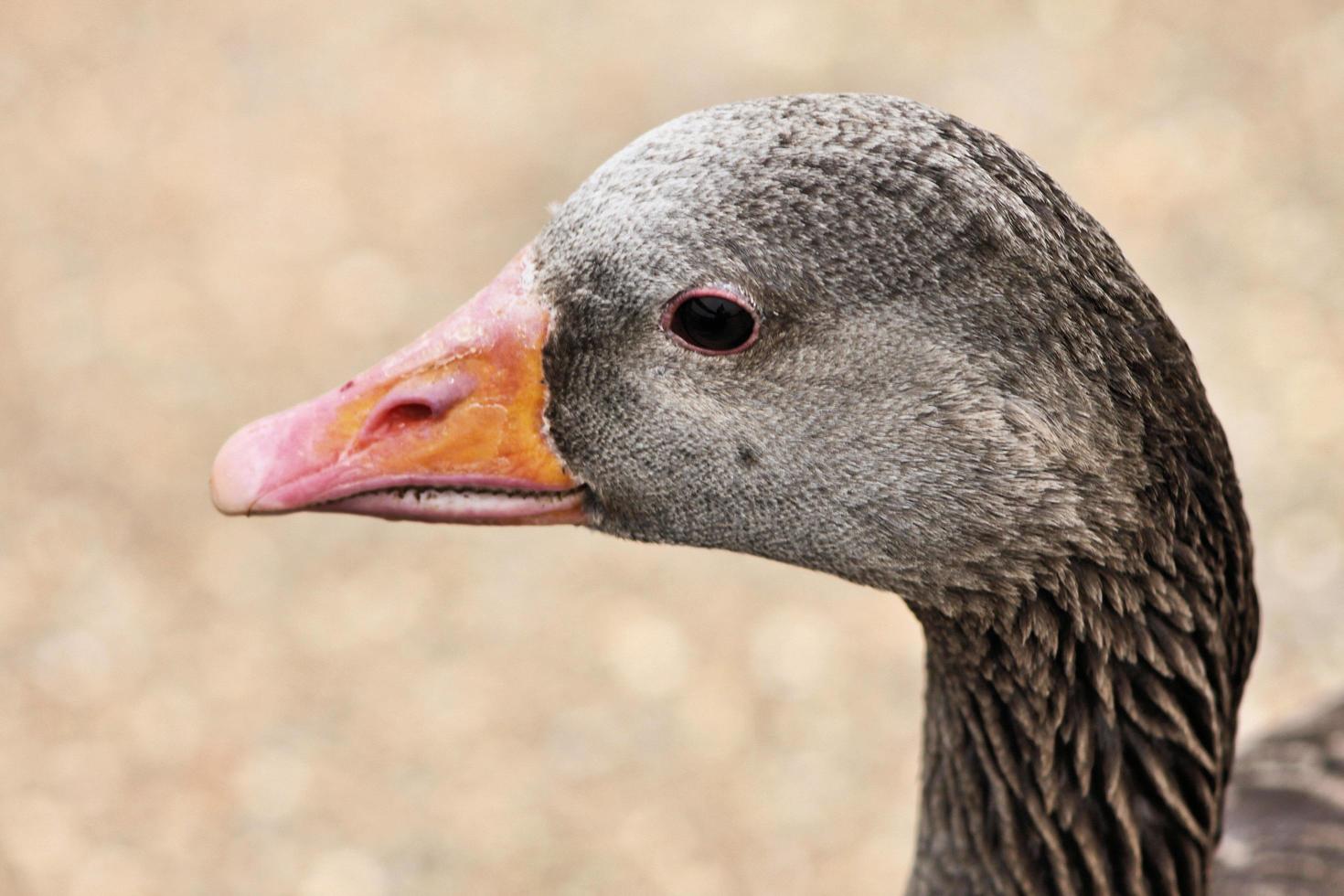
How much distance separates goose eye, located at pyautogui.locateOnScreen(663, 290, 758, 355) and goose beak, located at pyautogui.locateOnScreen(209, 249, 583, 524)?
24 centimetres

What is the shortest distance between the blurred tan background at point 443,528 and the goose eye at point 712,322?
3216mm

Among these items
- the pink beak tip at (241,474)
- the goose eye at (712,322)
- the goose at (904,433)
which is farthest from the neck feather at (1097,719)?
the pink beak tip at (241,474)

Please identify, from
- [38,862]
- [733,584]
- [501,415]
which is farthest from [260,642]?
[501,415]

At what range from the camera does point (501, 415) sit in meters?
2.39

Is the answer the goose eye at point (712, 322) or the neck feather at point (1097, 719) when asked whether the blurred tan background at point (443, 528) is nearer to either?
the neck feather at point (1097, 719)

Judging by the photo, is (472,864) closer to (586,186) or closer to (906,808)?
(906,808)

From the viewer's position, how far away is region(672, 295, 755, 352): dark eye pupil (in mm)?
2211

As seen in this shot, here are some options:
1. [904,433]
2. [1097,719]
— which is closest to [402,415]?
[904,433]

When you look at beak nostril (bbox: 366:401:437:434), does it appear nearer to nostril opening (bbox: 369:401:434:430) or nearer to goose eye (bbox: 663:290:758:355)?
nostril opening (bbox: 369:401:434:430)

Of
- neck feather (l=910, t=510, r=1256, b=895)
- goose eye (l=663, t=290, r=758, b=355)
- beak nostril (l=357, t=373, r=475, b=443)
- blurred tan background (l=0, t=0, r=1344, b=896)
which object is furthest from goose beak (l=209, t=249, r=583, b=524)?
blurred tan background (l=0, t=0, r=1344, b=896)

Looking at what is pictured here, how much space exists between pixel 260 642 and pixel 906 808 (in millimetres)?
2605

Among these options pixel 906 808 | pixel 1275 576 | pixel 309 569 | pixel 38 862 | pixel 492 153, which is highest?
pixel 492 153

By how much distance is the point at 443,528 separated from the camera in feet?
19.2

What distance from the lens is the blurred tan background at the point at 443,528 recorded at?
514 cm
